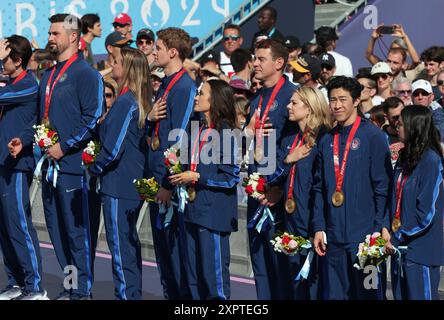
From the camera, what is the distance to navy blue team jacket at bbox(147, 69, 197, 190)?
385 inches

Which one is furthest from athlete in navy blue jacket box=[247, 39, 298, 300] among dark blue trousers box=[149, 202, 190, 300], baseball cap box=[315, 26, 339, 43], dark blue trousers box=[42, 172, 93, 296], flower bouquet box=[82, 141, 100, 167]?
baseball cap box=[315, 26, 339, 43]

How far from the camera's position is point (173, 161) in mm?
9492

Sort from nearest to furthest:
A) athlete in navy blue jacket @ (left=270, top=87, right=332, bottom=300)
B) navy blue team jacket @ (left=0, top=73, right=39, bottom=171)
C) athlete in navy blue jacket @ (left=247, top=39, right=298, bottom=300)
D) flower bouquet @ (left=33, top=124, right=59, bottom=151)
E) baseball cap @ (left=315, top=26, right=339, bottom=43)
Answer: athlete in navy blue jacket @ (left=270, top=87, right=332, bottom=300) < athlete in navy blue jacket @ (left=247, top=39, right=298, bottom=300) < flower bouquet @ (left=33, top=124, right=59, bottom=151) < navy blue team jacket @ (left=0, top=73, right=39, bottom=171) < baseball cap @ (left=315, top=26, right=339, bottom=43)

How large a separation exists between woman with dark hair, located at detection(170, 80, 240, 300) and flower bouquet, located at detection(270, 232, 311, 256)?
0.69 m

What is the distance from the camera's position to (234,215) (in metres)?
9.57

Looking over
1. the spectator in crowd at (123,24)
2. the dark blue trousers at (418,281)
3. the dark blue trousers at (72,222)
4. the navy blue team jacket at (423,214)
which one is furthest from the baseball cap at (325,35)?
the dark blue trousers at (418,281)

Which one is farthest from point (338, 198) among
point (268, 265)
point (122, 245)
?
point (122, 245)

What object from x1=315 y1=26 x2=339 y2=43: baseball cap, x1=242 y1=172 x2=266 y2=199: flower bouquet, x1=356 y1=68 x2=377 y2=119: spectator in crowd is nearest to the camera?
x1=242 y1=172 x2=266 y2=199: flower bouquet

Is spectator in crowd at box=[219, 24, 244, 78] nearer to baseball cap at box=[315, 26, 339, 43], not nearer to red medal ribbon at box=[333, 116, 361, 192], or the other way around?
baseball cap at box=[315, 26, 339, 43]

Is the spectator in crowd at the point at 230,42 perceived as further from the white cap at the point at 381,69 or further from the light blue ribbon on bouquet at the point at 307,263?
the light blue ribbon on bouquet at the point at 307,263

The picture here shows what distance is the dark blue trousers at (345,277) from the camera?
861cm

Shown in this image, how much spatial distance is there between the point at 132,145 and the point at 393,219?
284 centimetres

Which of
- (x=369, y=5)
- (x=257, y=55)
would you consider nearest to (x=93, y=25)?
(x=369, y=5)

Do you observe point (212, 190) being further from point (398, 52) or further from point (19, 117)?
point (398, 52)
